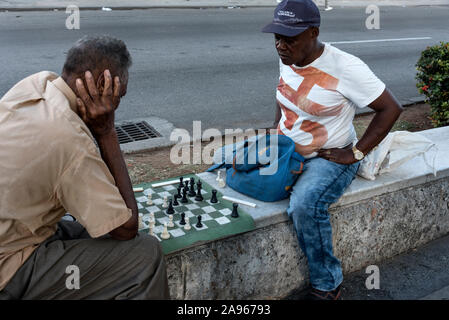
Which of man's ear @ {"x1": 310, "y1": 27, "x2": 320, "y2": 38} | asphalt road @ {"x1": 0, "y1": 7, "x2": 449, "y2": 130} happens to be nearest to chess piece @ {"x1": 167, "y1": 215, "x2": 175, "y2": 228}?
man's ear @ {"x1": 310, "y1": 27, "x2": 320, "y2": 38}

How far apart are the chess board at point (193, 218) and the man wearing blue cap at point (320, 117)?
1.35 feet

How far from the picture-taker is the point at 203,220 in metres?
3.36

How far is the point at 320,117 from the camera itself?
3574 millimetres

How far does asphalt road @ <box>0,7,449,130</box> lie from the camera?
7242mm

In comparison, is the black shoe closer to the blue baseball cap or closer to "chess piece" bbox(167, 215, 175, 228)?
"chess piece" bbox(167, 215, 175, 228)

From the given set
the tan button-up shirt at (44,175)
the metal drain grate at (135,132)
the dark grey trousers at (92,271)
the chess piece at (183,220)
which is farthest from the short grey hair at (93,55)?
the metal drain grate at (135,132)

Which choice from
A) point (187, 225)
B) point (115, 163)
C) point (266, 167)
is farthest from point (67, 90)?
point (266, 167)

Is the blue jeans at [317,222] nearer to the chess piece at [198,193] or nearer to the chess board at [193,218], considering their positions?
the chess board at [193,218]

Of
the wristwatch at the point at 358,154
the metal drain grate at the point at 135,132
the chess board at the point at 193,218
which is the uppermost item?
the wristwatch at the point at 358,154

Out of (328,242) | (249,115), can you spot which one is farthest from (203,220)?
(249,115)

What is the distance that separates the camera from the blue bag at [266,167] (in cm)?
352

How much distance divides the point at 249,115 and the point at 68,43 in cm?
505

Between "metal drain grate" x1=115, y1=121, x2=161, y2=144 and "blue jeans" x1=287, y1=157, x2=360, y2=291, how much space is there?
2958 mm
